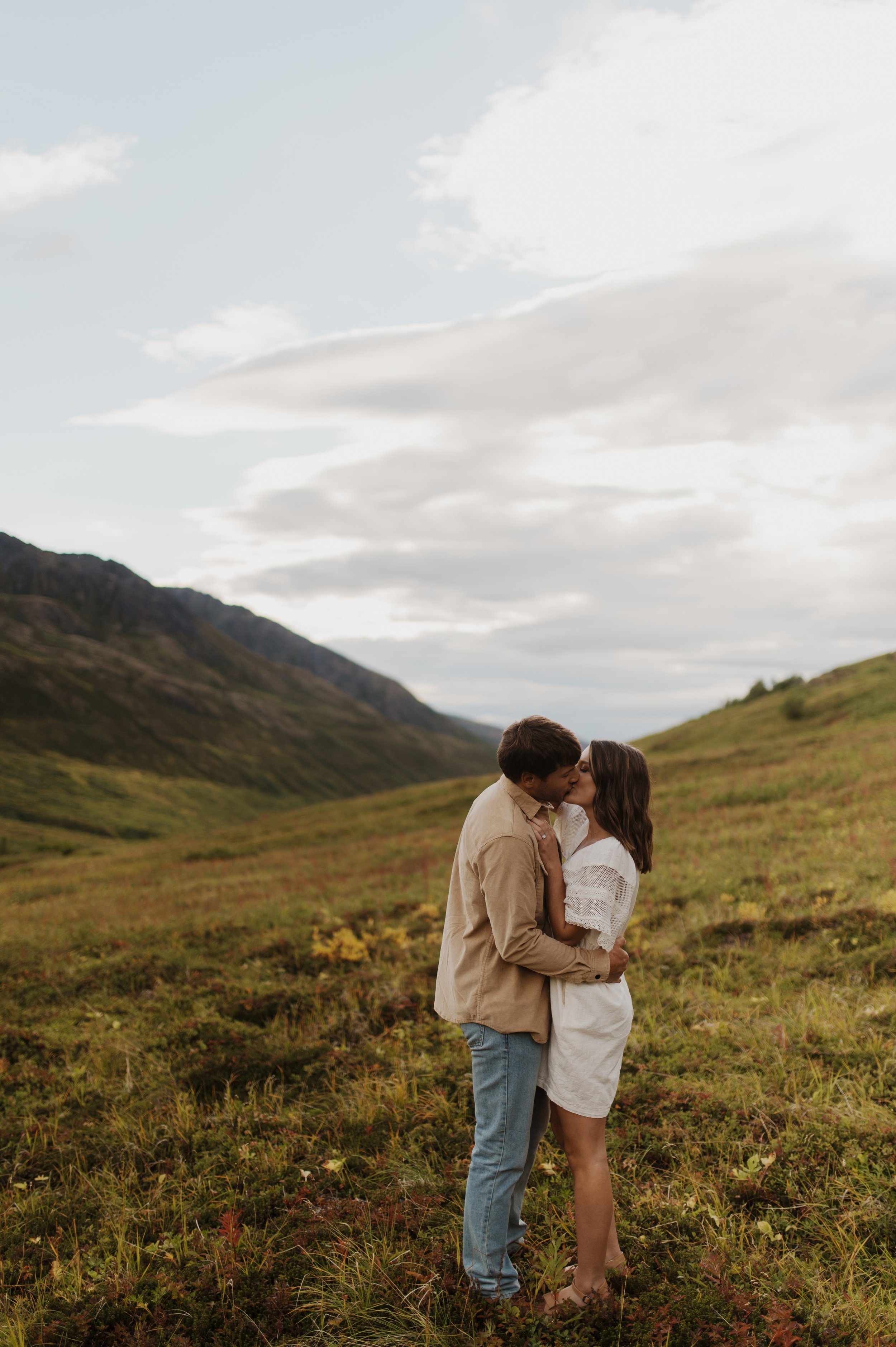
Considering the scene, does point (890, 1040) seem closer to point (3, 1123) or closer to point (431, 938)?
point (431, 938)

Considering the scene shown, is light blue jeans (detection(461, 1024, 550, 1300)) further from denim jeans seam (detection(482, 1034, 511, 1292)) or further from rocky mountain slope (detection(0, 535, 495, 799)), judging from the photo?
rocky mountain slope (detection(0, 535, 495, 799))

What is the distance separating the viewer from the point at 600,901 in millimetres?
4137

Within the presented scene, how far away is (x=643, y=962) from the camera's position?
10.1m

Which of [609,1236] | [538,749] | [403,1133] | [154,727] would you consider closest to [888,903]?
[403,1133]

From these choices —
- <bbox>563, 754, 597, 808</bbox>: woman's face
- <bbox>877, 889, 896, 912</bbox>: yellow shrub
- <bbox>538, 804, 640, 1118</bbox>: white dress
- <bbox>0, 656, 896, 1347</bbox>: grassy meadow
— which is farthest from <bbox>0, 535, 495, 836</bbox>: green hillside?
<bbox>563, 754, 597, 808</bbox>: woman's face

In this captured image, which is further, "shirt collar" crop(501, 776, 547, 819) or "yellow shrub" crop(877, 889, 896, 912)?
"yellow shrub" crop(877, 889, 896, 912)

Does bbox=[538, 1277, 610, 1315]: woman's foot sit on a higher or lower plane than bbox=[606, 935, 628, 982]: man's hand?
lower

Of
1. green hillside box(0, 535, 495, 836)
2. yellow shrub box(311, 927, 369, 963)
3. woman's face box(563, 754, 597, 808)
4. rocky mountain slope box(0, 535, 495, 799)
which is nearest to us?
woman's face box(563, 754, 597, 808)

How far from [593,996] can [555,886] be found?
0.65m

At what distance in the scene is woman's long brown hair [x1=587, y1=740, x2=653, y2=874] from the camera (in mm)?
4242

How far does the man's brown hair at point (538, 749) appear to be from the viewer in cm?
402

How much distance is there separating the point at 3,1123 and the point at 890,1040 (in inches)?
335

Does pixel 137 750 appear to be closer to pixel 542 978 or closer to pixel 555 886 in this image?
pixel 542 978

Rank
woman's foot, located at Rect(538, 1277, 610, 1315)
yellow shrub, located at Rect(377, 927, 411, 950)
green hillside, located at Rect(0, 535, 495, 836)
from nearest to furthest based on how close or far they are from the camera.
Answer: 1. woman's foot, located at Rect(538, 1277, 610, 1315)
2. yellow shrub, located at Rect(377, 927, 411, 950)
3. green hillside, located at Rect(0, 535, 495, 836)
